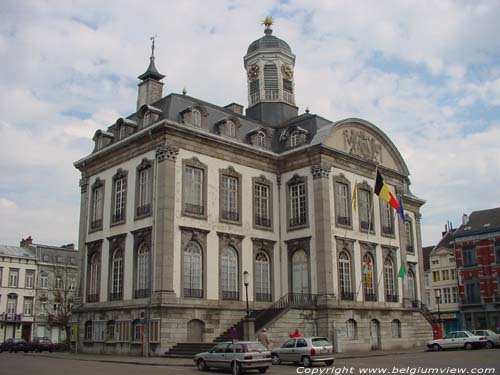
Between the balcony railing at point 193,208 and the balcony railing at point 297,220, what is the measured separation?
6397 millimetres

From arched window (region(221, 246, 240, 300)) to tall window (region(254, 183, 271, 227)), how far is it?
2782 mm


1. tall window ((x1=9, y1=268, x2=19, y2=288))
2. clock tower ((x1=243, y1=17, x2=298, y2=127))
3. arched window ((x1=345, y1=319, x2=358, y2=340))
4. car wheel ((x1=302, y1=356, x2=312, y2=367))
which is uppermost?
clock tower ((x1=243, y1=17, x2=298, y2=127))

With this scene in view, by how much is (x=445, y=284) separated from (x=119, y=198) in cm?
3961

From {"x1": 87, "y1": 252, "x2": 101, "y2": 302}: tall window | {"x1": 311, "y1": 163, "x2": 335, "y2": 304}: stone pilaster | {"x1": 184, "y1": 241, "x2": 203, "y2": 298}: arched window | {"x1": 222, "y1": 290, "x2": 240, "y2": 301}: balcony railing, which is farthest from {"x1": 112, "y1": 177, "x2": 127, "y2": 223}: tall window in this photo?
{"x1": 311, "y1": 163, "x2": 335, "y2": 304}: stone pilaster

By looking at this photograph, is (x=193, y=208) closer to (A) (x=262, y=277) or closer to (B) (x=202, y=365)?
(A) (x=262, y=277)

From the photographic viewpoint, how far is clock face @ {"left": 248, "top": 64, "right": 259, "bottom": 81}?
43.2 meters

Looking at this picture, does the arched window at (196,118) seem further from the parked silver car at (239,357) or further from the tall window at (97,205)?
the parked silver car at (239,357)

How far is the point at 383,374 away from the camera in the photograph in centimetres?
1773

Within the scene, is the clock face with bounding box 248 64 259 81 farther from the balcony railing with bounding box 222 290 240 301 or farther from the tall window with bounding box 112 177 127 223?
the balcony railing with bounding box 222 290 240 301

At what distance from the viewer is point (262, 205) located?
34.8m

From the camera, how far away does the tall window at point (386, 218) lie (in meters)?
38.3

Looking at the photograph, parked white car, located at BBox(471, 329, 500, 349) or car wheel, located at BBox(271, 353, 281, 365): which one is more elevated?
parked white car, located at BBox(471, 329, 500, 349)

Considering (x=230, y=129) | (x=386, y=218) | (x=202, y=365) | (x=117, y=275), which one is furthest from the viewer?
(x=386, y=218)

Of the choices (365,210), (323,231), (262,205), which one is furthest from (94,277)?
(365,210)
